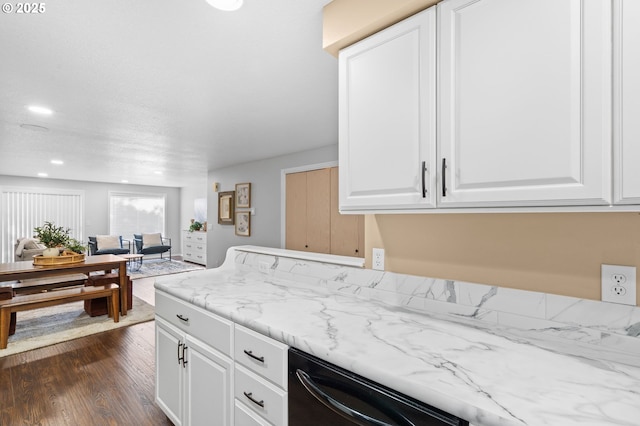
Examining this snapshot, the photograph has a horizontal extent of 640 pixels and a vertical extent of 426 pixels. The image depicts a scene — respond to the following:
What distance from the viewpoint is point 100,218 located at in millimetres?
8609

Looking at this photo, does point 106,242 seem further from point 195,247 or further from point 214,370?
point 214,370

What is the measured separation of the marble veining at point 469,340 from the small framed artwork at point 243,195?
3.66 meters

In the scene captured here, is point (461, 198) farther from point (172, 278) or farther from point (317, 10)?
point (172, 278)

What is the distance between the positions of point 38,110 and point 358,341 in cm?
335

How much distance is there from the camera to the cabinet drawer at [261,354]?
1188mm

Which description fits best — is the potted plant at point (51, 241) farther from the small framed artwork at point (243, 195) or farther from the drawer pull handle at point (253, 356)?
the drawer pull handle at point (253, 356)

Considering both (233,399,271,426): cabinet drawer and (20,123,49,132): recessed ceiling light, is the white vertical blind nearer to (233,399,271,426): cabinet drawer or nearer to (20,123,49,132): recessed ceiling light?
(20,123,49,132): recessed ceiling light

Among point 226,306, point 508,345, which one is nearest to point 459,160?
point 508,345

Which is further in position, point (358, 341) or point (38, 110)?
point (38, 110)

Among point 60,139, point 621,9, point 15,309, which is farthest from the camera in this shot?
point 60,139

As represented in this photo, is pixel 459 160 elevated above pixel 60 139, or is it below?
below

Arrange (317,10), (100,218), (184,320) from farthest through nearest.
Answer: (100,218) < (184,320) < (317,10)

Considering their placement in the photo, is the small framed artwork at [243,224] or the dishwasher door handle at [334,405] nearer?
the dishwasher door handle at [334,405]

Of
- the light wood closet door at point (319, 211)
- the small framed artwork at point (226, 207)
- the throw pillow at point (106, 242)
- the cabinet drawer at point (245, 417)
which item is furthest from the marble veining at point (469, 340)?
the throw pillow at point (106, 242)
